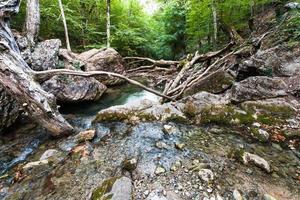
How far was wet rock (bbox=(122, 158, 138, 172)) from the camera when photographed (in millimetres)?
2987

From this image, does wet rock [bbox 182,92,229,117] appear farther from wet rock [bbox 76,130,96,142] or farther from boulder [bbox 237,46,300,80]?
wet rock [bbox 76,130,96,142]

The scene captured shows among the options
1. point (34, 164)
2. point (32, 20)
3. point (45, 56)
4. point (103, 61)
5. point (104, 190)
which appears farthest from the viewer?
point (103, 61)

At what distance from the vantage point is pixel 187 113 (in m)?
4.51

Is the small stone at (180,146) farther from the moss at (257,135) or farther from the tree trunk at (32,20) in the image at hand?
the tree trunk at (32,20)

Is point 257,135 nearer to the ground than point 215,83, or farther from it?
nearer to the ground

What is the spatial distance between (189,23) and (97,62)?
6110 mm

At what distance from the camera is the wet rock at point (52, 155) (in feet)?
11.5

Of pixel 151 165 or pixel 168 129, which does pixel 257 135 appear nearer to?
pixel 168 129

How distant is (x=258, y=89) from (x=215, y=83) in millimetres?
1349

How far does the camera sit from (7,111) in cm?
481

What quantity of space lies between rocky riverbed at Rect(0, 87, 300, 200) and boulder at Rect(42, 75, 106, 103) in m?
2.35

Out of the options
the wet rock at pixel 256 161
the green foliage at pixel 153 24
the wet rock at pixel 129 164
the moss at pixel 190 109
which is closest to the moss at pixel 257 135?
the wet rock at pixel 256 161

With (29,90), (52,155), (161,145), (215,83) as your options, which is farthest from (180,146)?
(215,83)

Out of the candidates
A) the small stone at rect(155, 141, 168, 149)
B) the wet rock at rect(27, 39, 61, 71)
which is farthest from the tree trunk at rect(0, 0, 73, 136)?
the wet rock at rect(27, 39, 61, 71)
